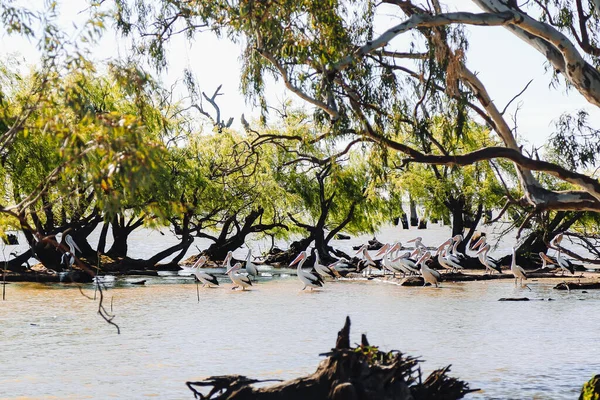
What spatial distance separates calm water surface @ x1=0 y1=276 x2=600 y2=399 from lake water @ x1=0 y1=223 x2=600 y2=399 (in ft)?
0.07

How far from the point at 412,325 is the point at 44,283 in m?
11.9

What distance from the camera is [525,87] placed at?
11.5 meters

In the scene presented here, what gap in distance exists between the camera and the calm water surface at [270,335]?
11008 mm

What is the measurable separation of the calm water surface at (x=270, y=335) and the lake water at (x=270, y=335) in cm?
2

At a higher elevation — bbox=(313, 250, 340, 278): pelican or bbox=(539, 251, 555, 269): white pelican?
bbox=(539, 251, 555, 269): white pelican

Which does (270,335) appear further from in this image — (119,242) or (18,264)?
(119,242)

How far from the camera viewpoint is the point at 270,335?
594 inches

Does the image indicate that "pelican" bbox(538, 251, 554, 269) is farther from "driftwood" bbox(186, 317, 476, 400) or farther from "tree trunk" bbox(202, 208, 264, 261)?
"driftwood" bbox(186, 317, 476, 400)

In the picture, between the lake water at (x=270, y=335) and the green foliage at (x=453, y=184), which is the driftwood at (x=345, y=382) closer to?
the lake water at (x=270, y=335)

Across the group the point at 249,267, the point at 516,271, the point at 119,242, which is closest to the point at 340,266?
the point at 249,267

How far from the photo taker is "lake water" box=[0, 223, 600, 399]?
36.1ft

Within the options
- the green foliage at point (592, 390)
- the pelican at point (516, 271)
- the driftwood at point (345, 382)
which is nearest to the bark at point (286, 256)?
the pelican at point (516, 271)

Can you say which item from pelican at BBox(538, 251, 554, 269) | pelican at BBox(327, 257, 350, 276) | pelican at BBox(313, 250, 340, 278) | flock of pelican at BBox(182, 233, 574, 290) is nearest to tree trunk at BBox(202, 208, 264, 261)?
flock of pelican at BBox(182, 233, 574, 290)

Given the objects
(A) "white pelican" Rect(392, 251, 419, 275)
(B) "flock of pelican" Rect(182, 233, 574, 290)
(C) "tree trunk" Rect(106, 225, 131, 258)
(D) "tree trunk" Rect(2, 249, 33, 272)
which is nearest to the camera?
(B) "flock of pelican" Rect(182, 233, 574, 290)
